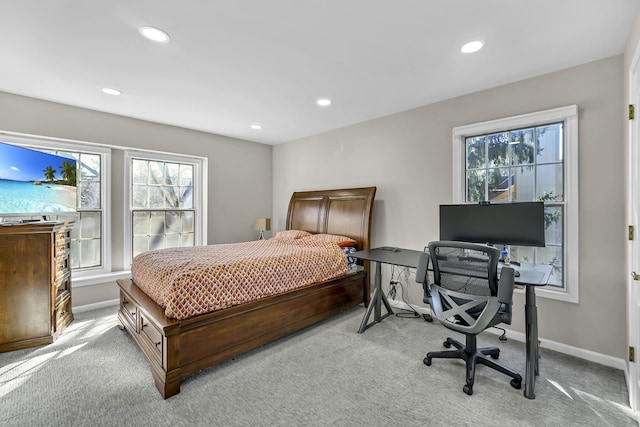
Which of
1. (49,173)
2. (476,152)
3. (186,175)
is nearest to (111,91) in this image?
(49,173)

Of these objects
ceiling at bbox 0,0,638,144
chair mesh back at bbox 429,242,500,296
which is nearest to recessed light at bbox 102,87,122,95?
ceiling at bbox 0,0,638,144

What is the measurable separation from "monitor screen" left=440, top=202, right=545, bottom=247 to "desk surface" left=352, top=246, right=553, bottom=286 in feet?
0.72

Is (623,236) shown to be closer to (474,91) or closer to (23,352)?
(474,91)

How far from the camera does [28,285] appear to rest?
Answer: 2.63m

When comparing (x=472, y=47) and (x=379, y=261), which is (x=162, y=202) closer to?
(x=379, y=261)

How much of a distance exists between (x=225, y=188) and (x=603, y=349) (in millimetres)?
4931

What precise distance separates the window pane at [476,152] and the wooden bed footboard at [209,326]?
2052 mm

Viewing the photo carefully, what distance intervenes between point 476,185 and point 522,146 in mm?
560

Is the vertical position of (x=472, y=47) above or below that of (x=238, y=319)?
above

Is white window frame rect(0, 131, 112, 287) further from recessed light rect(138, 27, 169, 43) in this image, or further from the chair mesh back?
the chair mesh back

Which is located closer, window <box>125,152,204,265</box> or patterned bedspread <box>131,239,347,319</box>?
patterned bedspread <box>131,239,347,319</box>

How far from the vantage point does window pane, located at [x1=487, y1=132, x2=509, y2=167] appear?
→ 9.90ft

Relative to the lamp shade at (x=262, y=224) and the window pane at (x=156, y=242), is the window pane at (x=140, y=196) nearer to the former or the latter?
the window pane at (x=156, y=242)

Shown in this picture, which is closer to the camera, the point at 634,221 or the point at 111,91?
the point at 634,221
